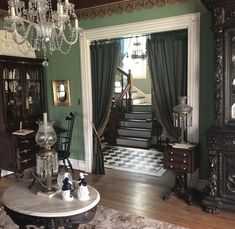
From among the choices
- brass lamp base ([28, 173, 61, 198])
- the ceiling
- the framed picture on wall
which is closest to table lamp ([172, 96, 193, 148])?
brass lamp base ([28, 173, 61, 198])

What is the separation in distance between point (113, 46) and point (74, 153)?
2.14 m

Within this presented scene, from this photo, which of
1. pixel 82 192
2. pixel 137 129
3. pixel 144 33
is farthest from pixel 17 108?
pixel 137 129

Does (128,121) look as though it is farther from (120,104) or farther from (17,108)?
(17,108)

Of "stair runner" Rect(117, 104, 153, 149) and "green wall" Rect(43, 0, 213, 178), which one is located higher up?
"green wall" Rect(43, 0, 213, 178)

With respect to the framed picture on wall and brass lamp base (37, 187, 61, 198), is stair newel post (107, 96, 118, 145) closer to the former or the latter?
the framed picture on wall

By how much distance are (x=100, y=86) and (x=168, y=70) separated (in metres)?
1.30

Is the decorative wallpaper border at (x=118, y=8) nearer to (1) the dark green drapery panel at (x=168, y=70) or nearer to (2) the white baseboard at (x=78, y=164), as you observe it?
(1) the dark green drapery panel at (x=168, y=70)

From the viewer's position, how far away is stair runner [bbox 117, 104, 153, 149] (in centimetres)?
662

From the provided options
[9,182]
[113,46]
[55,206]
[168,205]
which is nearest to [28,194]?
[55,206]

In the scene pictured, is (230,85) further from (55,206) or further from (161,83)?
(55,206)

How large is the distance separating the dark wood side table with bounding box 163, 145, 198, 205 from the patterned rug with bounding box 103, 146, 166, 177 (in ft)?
3.10

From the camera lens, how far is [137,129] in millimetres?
6887

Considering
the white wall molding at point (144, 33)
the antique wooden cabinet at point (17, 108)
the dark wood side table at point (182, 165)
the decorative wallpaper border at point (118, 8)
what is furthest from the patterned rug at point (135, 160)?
the decorative wallpaper border at point (118, 8)

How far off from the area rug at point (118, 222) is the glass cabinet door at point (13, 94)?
1.89 meters
